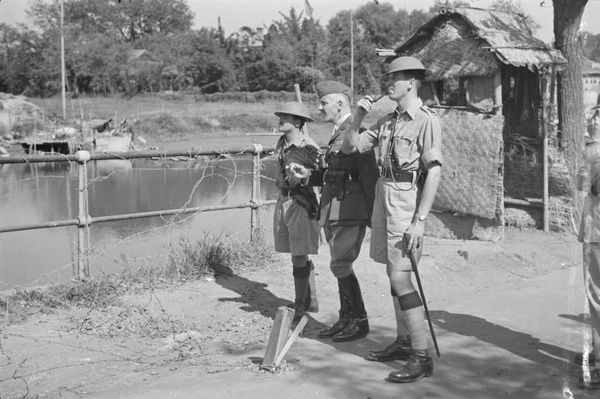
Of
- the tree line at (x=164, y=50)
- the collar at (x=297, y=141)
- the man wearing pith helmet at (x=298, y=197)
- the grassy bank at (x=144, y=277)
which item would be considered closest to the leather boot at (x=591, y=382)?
the man wearing pith helmet at (x=298, y=197)

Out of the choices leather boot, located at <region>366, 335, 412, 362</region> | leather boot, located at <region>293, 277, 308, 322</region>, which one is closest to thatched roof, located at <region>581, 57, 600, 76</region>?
leather boot, located at <region>293, 277, 308, 322</region>

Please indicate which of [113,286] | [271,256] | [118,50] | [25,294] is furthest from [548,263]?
[118,50]

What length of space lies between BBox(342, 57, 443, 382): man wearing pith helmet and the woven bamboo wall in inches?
194

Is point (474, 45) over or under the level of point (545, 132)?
over

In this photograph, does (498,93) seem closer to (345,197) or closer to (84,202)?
(345,197)

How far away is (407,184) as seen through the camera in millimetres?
5145

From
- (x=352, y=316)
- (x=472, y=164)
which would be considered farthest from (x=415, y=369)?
(x=472, y=164)

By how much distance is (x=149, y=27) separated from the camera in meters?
62.3

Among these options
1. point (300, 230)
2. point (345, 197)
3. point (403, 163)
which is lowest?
point (300, 230)

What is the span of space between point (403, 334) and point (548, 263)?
15.1 ft

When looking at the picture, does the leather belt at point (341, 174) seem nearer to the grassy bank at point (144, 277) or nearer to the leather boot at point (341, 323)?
the leather boot at point (341, 323)

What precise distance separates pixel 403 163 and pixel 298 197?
5.15 ft

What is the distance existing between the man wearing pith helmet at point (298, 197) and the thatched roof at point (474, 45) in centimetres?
445

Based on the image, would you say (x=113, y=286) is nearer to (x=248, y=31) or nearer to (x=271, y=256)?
(x=271, y=256)
